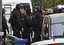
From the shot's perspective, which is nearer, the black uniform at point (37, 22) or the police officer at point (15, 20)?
the police officer at point (15, 20)

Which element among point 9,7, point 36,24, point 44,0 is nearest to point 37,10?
point 36,24

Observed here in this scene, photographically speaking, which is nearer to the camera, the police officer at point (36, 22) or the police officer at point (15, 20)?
the police officer at point (15, 20)

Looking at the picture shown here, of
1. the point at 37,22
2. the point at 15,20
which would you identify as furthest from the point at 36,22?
the point at 15,20

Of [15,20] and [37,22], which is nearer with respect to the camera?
[15,20]

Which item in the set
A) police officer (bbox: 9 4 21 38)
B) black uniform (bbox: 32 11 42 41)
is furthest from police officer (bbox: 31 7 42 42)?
police officer (bbox: 9 4 21 38)

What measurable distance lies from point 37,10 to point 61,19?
4695mm

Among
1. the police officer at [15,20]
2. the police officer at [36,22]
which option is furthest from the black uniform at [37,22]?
the police officer at [15,20]

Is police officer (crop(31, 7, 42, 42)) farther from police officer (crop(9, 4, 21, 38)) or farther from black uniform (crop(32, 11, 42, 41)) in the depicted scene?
police officer (crop(9, 4, 21, 38))

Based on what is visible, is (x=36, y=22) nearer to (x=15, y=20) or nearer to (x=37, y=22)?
(x=37, y=22)

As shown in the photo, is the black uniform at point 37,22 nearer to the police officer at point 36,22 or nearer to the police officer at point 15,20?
the police officer at point 36,22

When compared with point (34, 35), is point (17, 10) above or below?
above

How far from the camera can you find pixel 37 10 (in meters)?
17.3

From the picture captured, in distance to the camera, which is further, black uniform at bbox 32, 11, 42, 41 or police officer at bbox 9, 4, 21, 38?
black uniform at bbox 32, 11, 42, 41

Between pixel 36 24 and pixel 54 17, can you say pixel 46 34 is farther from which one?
pixel 36 24
